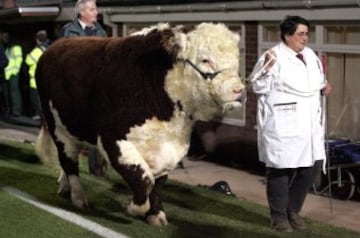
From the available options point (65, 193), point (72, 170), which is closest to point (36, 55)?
point (65, 193)

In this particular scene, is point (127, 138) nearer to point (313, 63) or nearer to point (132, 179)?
point (132, 179)

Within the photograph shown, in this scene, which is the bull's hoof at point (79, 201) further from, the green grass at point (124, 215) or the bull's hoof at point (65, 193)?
the bull's hoof at point (65, 193)

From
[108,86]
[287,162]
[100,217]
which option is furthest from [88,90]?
[287,162]

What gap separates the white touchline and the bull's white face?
1.41 metres

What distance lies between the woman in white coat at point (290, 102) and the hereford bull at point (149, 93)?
0.51 meters

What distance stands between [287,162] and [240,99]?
0.87 meters

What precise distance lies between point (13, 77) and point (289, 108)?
544 inches

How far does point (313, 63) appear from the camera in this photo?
6957 mm

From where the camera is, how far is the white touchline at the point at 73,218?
703cm

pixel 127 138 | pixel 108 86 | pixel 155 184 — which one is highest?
pixel 108 86

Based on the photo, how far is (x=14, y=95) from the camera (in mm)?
20016

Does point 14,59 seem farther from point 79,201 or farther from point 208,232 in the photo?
point 208,232

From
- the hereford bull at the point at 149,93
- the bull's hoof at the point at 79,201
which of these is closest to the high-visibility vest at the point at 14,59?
the bull's hoof at the point at 79,201

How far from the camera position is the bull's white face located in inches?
248
